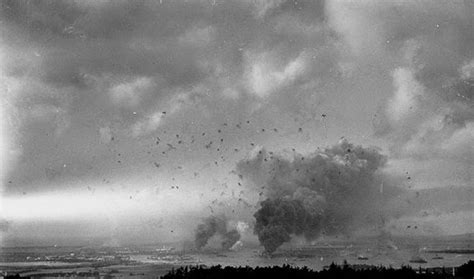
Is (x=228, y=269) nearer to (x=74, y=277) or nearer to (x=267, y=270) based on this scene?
(x=267, y=270)

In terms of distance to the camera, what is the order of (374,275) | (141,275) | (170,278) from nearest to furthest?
1. (170,278)
2. (374,275)
3. (141,275)

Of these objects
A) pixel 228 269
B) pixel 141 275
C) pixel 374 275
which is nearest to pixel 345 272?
pixel 374 275

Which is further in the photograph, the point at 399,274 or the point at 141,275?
the point at 141,275

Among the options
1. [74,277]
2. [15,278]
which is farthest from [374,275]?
[74,277]

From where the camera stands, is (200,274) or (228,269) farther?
(228,269)

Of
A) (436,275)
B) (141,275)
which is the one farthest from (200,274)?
(141,275)

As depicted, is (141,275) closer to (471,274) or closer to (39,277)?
(39,277)

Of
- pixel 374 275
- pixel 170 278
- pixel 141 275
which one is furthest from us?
pixel 141 275

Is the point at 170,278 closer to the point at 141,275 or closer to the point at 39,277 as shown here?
the point at 141,275
